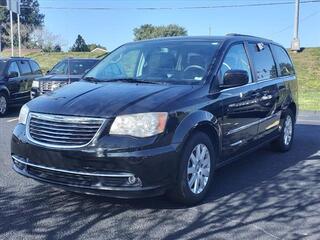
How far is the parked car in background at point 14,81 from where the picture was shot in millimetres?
13355

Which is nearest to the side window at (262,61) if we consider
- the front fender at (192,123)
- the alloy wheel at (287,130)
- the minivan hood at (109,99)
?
the alloy wheel at (287,130)

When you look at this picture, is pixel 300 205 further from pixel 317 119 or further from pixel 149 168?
pixel 317 119

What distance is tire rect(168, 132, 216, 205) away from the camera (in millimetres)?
4883

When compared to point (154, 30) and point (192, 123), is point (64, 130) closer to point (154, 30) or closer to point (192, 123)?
point (192, 123)

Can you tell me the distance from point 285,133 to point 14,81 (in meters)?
8.49

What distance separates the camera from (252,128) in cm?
644

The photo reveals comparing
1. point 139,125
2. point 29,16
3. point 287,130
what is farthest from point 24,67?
point 29,16

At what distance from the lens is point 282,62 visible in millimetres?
8016

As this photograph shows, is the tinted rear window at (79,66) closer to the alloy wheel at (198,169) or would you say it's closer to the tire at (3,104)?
the tire at (3,104)

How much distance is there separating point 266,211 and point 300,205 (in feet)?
1.59

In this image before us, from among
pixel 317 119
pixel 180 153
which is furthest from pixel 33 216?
pixel 317 119

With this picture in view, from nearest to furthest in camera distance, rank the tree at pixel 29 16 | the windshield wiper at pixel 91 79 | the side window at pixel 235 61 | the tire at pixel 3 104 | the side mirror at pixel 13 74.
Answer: the side window at pixel 235 61, the windshield wiper at pixel 91 79, the tire at pixel 3 104, the side mirror at pixel 13 74, the tree at pixel 29 16

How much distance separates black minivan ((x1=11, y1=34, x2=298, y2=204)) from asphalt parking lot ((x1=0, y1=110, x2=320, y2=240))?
0.92 ft

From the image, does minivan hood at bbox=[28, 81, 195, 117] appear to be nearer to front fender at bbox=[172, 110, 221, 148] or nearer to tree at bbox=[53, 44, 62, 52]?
front fender at bbox=[172, 110, 221, 148]
